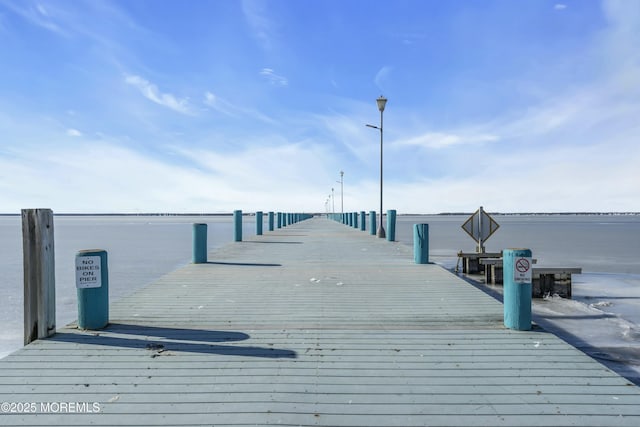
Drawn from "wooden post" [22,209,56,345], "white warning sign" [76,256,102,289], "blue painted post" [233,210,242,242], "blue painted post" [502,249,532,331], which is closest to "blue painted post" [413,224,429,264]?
"blue painted post" [502,249,532,331]

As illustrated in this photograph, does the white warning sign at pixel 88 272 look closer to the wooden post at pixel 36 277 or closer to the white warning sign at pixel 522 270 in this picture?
the wooden post at pixel 36 277

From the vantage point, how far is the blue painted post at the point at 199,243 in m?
10.8

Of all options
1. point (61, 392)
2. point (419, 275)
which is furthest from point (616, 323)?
point (61, 392)

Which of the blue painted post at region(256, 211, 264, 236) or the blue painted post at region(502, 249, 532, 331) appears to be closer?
the blue painted post at region(502, 249, 532, 331)

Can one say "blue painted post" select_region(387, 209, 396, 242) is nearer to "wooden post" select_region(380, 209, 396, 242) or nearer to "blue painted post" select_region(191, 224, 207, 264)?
"wooden post" select_region(380, 209, 396, 242)

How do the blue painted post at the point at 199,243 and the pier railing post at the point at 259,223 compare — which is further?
the pier railing post at the point at 259,223

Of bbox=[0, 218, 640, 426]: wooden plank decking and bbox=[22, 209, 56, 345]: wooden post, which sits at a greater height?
bbox=[22, 209, 56, 345]: wooden post

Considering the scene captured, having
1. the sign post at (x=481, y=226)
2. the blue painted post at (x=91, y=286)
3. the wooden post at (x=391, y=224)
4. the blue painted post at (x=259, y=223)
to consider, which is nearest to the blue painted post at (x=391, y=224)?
the wooden post at (x=391, y=224)

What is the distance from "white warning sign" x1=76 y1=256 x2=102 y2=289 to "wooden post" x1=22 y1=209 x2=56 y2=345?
26 cm

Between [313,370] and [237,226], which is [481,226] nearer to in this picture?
[237,226]

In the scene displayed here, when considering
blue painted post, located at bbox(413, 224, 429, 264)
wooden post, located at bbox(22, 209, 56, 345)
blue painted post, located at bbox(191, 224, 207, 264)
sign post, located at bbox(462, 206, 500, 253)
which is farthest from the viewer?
sign post, located at bbox(462, 206, 500, 253)

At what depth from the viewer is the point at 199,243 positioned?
429 inches

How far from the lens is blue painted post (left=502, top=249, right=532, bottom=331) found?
5.15 meters

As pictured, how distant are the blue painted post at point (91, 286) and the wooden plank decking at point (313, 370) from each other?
192 mm
